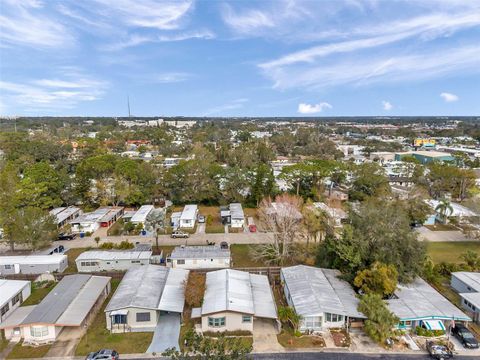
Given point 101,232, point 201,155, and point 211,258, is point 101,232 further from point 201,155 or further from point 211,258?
point 201,155

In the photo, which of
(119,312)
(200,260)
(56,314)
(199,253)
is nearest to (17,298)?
(56,314)

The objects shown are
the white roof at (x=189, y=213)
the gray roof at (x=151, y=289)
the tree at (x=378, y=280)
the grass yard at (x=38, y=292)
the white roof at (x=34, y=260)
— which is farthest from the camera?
the white roof at (x=189, y=213)

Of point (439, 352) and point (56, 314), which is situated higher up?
point (56, 314)

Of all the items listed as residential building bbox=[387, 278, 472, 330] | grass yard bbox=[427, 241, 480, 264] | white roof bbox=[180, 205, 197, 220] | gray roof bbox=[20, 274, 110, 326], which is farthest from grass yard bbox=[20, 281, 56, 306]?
grass yard bbox=[427, 241, 480, 264]

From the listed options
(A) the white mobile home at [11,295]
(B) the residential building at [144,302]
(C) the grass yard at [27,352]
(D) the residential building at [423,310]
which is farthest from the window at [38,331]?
(D) the residential building at [423,310]

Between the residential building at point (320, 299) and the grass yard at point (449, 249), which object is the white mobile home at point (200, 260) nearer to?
the residential building at point (320, 299)

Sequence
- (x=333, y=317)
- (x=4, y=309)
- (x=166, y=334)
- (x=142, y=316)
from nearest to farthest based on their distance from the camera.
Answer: (x=166, y=334) < (x=333, y=317) < (x=142, y=316) < (x=4, y=309)

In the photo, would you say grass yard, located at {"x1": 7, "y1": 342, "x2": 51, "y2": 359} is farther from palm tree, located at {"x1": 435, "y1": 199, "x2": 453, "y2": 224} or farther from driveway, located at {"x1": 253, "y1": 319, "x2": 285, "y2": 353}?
palm tree, located at {"x1": 435, "y1": 199, "x2": 453, "y2": 224}

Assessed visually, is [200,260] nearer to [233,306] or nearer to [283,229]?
[283,229]
